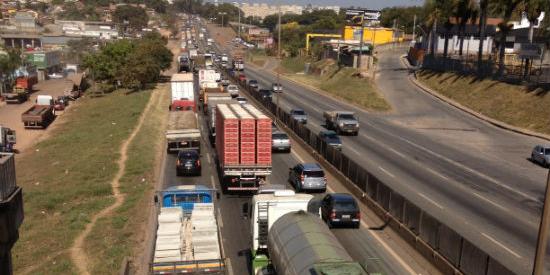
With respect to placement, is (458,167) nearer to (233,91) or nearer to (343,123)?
(343,123)

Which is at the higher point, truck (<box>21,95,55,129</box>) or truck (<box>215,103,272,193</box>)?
truck (<box>215,103,272,193</box>)

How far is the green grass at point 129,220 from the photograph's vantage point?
20.7m

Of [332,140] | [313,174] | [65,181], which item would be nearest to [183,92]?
[332,140]

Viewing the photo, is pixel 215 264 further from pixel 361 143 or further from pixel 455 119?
pixel 455 119

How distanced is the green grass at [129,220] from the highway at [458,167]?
1520 cm

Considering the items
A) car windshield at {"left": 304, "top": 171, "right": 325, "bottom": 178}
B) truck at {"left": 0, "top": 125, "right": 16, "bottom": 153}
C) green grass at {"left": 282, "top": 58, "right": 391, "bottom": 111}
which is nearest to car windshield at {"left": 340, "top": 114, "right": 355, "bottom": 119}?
green grass at {"left": 282, "top": 58, "right": 391, "bottom": 111}

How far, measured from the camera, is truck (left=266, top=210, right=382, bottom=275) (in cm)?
1214

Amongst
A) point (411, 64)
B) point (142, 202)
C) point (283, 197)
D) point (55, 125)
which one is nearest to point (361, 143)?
point (142, 202)

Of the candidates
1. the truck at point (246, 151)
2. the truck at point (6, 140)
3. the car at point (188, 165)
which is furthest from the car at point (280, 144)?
the truck at point (6, 140)

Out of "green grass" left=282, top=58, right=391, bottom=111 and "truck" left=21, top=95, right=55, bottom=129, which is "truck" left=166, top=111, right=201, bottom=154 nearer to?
"truck" left=21, top=95, right=55, bottom=129

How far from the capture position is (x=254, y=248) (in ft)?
59.9

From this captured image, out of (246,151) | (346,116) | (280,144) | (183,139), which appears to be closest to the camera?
(246,151)

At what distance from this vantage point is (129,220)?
25469 mm

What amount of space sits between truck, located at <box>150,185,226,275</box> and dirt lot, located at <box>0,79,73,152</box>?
4221 centimetres
